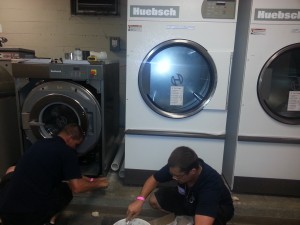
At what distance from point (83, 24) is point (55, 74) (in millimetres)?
1329

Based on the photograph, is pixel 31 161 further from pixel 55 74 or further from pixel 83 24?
pixel 83 24

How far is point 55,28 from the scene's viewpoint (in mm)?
3342

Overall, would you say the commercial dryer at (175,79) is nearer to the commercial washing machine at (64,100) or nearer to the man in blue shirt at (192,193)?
the commercial washing machine at (64,100)

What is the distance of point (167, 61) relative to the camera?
2506 millimetres

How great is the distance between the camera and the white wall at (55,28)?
3.27 meters

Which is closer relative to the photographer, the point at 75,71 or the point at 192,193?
the point at 192,193

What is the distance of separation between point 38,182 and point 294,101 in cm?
214

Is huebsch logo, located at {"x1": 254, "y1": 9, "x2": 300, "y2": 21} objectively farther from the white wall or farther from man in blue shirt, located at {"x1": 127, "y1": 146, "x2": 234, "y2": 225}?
the white wall

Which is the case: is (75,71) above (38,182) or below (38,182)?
above

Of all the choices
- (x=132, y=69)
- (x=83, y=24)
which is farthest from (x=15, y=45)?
(x=132, y=69)

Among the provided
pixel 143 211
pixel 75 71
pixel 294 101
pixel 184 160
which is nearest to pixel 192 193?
pixel 184 160

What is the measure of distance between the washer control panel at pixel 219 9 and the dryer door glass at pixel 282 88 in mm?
555

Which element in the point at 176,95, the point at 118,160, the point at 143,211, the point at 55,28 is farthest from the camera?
the point at 55,28

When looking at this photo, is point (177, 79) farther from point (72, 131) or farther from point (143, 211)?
point (143, 211)
